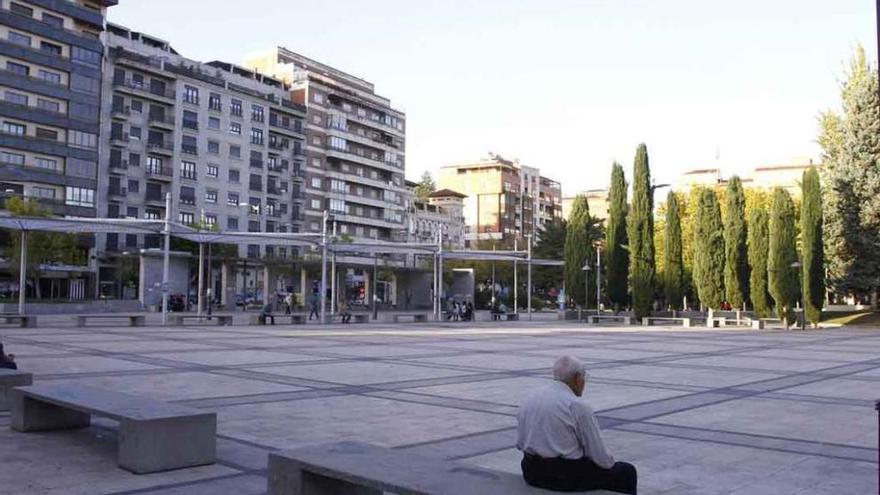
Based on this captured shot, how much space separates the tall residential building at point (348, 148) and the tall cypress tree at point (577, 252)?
47320 millimetres

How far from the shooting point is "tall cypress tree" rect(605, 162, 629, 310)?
47.8 m

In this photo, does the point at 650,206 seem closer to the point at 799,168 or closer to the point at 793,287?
the point at 793,287

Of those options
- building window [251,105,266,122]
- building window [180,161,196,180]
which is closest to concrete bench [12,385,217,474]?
building window [180,161,196,180]

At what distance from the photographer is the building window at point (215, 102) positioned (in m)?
81.0

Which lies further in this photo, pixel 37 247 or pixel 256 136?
pixel 256 136

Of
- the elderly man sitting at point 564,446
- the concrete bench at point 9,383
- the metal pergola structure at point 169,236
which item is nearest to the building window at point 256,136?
the metal pergola structure at point 169,236

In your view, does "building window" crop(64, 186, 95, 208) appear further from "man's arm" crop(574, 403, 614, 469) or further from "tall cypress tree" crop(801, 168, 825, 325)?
"man's arm" crop(574, 403, 614, 469)

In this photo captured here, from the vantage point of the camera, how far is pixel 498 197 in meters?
136

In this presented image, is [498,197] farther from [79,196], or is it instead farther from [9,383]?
[9,383]

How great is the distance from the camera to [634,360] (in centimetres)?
1895

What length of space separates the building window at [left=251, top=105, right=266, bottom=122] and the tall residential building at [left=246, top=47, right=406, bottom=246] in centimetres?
746

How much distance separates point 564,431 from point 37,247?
56382 mm

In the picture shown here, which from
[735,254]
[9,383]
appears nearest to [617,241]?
[735,254]

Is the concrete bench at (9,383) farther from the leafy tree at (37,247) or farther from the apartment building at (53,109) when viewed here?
the apartment building at (53,109)
